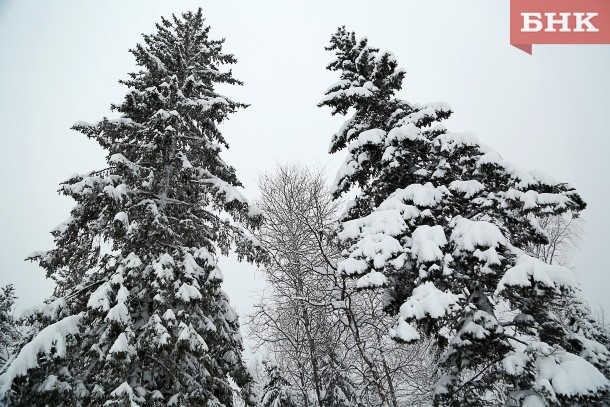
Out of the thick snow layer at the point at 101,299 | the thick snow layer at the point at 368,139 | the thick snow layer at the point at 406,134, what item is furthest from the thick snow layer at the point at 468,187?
the thick snow layer at the point at 101,299

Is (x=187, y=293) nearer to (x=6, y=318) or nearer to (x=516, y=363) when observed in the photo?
(x=516, y=363)

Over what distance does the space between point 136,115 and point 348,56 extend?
6.87 metres

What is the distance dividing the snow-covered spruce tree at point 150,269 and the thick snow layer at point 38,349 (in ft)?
0.06

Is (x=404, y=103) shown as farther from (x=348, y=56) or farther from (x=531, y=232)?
(x=531, y=232)

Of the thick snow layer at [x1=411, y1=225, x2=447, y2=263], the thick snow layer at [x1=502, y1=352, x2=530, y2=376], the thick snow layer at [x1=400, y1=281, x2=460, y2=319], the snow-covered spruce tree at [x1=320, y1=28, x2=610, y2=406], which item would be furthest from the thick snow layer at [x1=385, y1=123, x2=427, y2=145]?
the thick snow layer at [x1=502, y1=352, x2=530, y2=376]

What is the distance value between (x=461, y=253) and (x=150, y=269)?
253 inches

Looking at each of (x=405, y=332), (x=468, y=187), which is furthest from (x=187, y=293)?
(x=468, y=187)

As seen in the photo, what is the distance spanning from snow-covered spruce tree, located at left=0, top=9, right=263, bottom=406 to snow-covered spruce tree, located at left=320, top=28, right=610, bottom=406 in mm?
3504

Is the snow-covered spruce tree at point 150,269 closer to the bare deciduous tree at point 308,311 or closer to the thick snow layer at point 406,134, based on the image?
the bare deciduous tree at point 308,311

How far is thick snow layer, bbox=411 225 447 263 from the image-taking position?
210 inches

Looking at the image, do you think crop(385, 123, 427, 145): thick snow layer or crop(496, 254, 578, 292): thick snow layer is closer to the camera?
crop(496, 254, 578, 292): thick snow layer

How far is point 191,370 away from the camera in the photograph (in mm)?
7152

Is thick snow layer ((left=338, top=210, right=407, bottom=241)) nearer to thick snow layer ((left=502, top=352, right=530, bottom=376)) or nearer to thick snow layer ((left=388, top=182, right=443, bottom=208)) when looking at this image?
thick snow layer ((left=388, top=182, right=443, bottom=208))

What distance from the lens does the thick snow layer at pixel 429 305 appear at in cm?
481
